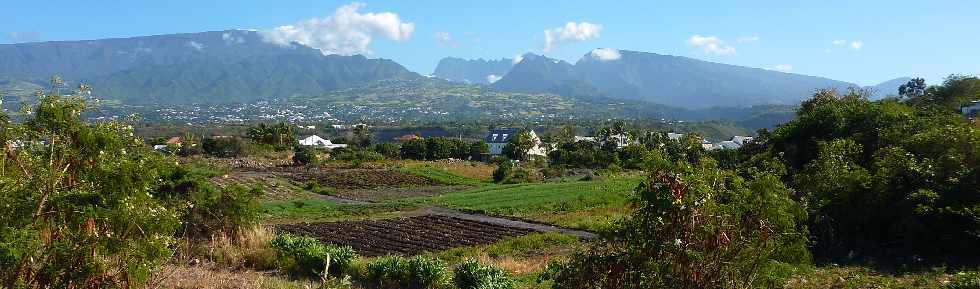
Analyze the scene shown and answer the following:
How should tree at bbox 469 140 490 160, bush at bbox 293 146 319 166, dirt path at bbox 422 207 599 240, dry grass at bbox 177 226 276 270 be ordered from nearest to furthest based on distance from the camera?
1. dry grass at bbox 177 226 276 270
2. dirt path at bbox 422 207 599 240
3. bush at bbox 293 146 319 166
4. tree at bbox 469 140 490 160

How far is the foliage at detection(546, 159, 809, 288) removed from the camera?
258 inches

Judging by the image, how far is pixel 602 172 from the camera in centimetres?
5906

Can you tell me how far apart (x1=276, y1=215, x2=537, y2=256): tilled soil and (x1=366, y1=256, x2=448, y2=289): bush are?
28.8 feet

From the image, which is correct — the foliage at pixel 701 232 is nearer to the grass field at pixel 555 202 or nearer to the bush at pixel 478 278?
the bush at pixel 478 278

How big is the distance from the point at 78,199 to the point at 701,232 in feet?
19.7

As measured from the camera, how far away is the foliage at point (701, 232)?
6.56 metres

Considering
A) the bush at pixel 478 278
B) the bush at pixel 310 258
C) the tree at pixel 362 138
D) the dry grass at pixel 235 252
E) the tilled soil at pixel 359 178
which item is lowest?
the tree at pixel 362 138

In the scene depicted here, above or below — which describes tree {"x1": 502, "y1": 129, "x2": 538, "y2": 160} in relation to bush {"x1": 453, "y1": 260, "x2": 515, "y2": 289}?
below

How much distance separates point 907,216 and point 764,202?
10.3 metres

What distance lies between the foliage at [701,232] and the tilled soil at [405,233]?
47.3 ft

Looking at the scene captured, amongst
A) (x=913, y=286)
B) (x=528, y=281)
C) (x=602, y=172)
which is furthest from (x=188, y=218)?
(x=602, y=172)

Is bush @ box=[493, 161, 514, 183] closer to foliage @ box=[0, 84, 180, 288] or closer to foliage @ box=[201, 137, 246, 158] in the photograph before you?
foliage @ box=[201, 137, 246, 158]

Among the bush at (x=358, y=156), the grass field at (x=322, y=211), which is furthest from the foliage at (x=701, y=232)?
the bush at (x=358, y=156)

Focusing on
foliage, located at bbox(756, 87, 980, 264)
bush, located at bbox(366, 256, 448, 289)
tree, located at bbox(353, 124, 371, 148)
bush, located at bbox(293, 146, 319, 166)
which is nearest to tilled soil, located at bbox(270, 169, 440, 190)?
bush, located at bbox(293, 146, 319, 166)
